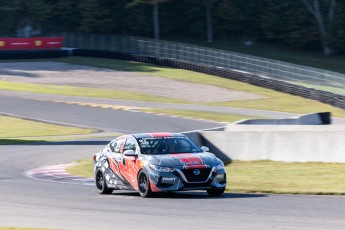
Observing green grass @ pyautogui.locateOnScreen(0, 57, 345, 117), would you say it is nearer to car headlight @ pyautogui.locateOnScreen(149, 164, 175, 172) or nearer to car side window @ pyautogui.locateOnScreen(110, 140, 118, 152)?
car side window @ pyautogui.locateOnScreen(110, 140, 118, 152)

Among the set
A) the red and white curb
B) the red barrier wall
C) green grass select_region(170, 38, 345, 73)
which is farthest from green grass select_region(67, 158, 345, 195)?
green grass select_region(170, 38, 345, 73)

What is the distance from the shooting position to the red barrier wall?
6889cm

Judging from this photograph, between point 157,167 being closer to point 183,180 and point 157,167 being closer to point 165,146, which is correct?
point 183,180

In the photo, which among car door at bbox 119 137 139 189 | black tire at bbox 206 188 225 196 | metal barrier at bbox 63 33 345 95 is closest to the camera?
black tire at bbox 206 188 225 196

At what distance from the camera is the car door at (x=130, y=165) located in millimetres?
17636

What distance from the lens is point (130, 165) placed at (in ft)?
58.4

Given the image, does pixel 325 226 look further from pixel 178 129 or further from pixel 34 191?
pixel 178 129

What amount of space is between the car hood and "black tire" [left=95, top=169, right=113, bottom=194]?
1803 mm

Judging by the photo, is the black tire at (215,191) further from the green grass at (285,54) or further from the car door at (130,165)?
the green grass at (285,54)

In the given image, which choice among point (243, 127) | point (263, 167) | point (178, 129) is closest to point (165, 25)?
point (178, 129)

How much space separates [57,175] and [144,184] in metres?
7.09

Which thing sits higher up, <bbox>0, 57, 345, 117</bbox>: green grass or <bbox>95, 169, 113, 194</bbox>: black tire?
<bbox>95, 169, 113, 194</bbox>: black tire

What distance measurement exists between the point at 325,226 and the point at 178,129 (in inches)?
1119

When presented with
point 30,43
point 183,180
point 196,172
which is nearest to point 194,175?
point 196,172
